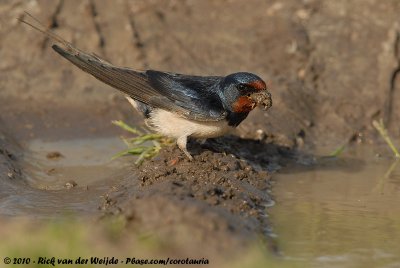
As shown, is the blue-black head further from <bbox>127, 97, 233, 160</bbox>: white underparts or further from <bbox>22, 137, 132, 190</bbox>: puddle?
<bbox>22, 137, 132, 190</bbox>: puddle

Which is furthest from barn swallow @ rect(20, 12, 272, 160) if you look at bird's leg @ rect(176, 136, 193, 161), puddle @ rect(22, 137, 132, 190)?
puddle @ rect(22, 137, 132, 190)

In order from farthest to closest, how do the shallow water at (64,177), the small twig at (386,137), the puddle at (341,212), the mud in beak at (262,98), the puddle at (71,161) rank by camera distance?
1. the small twig at (386,137)
2. the puddle at (71,161)
3. the mud in beak at (262,98)
4. the shallow water at (64,177)
5. the puddle at (341,212)

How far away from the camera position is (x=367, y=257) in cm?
502

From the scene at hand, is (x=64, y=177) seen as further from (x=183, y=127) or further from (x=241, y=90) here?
(x=241, y=90)

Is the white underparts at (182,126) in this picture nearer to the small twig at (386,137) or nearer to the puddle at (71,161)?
the puddle at (71,161)

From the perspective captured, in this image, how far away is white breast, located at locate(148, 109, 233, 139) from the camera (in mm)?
6457

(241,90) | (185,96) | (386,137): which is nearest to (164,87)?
(185,96)

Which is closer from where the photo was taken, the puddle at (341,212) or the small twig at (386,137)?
the puddle at (341,212)

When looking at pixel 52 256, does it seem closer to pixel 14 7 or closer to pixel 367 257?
pixel 367 257

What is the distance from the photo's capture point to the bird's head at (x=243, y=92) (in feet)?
21.1

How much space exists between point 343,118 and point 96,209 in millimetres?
3449

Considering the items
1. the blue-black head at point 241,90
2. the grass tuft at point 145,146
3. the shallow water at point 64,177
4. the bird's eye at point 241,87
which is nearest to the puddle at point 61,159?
the shallow water at point 64,177

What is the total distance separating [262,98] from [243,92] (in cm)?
17

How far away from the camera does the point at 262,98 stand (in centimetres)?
640
